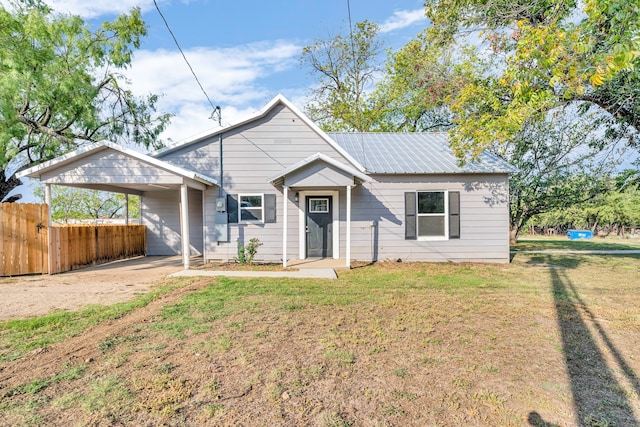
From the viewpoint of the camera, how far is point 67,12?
458 inches

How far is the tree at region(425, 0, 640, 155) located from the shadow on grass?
3.31 meters

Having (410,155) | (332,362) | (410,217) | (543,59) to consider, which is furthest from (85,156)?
(543,59)

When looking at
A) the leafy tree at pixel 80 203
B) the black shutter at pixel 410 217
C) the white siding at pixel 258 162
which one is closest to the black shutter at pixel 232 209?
the white siding at pixel 258 162

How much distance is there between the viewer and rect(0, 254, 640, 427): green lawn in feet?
8.18

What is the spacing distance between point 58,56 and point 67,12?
1.84 m

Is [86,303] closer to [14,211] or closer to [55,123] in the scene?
[14,211]

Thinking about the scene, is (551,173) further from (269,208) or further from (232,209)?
(232,209)

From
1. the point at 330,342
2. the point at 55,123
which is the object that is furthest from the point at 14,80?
the point at 330,342

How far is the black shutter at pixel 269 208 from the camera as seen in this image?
10.3 meters

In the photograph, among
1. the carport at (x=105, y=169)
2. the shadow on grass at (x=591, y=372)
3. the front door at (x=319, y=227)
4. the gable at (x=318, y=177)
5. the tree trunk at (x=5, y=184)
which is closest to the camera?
the shadow on grass at (x=591, y=372)

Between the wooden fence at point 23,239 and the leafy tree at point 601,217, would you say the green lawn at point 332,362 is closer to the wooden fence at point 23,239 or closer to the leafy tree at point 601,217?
the wooden fence at point 23,239

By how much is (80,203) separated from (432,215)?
76.3 ft

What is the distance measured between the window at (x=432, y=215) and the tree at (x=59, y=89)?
1109cm

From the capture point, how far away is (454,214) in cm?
1020
